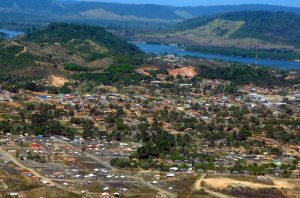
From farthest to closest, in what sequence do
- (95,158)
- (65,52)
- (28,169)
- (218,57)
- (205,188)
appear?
(218,57)
(65,52)
(95,158)
(28,169)
(205,188)

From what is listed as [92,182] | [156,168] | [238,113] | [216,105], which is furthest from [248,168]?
[216,105]

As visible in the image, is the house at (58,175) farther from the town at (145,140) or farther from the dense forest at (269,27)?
the dense forest at (269,27)

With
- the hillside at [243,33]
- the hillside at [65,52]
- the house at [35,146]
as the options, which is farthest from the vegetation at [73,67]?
the hillside at [243,33]

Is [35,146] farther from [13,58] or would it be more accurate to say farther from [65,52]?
[65,52]

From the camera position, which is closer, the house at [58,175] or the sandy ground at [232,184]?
the sandy ground at [232,184]

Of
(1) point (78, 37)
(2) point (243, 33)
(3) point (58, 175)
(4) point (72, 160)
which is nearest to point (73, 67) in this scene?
(1) point (78, 37)

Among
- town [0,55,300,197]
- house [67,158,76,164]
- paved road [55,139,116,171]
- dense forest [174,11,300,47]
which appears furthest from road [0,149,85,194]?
dense forest [174,11,300,47]
